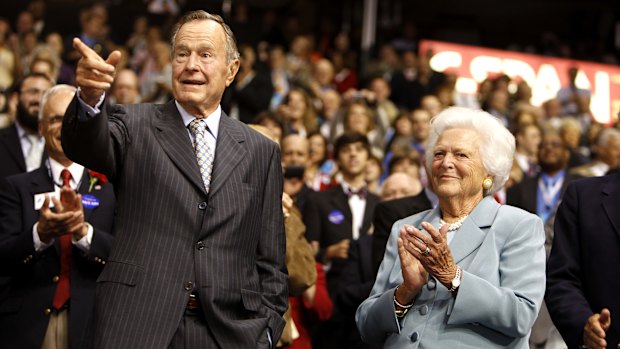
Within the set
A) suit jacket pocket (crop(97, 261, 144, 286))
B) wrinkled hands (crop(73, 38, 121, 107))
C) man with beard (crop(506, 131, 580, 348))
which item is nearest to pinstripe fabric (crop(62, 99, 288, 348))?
suit jacket pocket (crop(97, 261, 144, 286))

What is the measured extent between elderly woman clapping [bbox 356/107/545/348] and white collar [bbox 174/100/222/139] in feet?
2.76

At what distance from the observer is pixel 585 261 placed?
14.5 ft

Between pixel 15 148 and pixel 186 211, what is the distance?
3224 millimetres

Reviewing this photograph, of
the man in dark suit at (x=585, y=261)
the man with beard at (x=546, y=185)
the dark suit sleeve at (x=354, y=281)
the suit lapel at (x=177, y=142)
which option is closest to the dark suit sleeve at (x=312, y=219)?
the dark suit sleeve at (x=354, y=281)

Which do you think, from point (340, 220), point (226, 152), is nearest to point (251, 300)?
point (226, 152)

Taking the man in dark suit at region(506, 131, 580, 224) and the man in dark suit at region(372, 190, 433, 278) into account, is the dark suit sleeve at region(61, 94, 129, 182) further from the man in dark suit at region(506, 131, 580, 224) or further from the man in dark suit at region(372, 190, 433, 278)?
the man in dark suit at region(506, 131, 580, 224)

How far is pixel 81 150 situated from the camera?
11.4 ft

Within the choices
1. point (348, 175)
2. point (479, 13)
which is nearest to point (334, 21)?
point (479, 13)

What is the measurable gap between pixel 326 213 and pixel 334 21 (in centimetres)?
1249

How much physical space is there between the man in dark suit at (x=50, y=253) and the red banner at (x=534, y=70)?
12.0 m

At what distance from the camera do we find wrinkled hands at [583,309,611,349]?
4.03m

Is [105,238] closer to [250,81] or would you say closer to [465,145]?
[465,145]

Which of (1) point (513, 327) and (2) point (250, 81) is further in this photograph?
(2) point (250, 81)

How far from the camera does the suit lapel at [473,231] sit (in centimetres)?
416
